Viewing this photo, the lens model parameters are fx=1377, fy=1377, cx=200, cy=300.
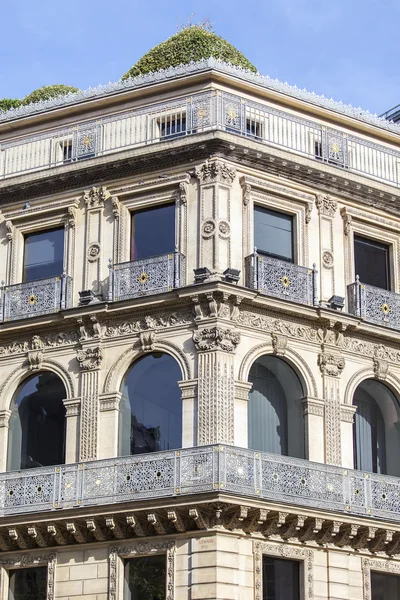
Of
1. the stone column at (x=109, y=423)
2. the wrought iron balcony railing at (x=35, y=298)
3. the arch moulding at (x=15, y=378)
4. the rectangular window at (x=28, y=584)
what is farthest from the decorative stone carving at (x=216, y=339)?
the rectangular window at (x=28, y=584)

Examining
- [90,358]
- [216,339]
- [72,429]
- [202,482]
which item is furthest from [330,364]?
[72,429]

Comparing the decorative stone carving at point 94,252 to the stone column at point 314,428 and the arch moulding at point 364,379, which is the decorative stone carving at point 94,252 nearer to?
the stone column at point 314,428

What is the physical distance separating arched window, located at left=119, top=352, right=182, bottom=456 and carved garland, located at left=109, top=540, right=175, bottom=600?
90.2 inches

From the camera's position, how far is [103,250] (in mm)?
33281

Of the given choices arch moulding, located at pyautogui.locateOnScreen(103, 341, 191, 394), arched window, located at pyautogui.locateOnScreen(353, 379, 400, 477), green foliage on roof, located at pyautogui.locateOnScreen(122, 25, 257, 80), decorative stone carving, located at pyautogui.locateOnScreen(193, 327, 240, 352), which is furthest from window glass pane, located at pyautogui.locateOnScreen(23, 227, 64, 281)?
arched window, located at pyautogui.locateOnScreen(353, 379, 400, 477)

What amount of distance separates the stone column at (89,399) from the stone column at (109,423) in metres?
0.14

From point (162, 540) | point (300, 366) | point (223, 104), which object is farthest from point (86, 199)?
point (162, 540)

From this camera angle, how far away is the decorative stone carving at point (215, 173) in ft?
106

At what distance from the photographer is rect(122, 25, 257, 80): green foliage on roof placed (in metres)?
36.0

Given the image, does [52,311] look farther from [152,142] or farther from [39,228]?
[152,142]

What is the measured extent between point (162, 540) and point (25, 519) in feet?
10.8

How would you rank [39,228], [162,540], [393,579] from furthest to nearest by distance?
[39,228] → [393,579] → [162,540]

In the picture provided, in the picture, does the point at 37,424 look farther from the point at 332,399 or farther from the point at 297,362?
the point at 332,399

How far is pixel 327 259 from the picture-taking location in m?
33.6
